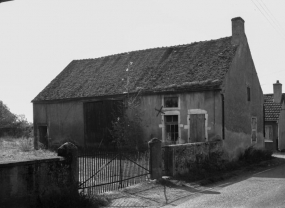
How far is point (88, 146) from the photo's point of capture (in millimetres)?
22766

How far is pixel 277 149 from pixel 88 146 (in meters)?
15.7

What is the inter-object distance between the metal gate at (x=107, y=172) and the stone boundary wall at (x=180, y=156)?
31.3 inches

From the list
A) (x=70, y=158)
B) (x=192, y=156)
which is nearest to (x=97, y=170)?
(x=70, y=158)

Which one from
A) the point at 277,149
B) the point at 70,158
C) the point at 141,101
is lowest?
the point at 277,149

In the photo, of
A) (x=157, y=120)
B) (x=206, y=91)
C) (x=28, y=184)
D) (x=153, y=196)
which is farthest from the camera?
(x=157, y=120)

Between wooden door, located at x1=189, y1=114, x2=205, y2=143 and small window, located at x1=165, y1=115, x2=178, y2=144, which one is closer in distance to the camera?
wooden door, located at x1=189, y1=114, x2=205, y2=143

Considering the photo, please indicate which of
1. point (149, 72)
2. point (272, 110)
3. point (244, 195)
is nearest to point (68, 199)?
point (244, 195)

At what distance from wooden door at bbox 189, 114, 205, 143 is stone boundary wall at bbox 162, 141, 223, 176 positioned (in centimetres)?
302

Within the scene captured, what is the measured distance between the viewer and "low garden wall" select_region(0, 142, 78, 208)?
773 centimetres

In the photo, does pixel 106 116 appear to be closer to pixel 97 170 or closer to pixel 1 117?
pixel 97 170

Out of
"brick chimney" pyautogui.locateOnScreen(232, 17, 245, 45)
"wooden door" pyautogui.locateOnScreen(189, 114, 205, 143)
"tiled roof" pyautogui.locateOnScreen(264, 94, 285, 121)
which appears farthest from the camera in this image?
"tiled roof" pyautogui.locateOnScreen(264, 94, 285, 121)

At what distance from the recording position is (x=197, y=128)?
18.3 m

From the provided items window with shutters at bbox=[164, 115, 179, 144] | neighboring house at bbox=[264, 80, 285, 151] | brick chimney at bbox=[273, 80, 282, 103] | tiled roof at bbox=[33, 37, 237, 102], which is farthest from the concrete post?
brick chimney at bbox=[273, 80, 282, 103]

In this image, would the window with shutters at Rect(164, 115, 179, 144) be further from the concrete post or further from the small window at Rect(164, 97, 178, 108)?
the concrete post
